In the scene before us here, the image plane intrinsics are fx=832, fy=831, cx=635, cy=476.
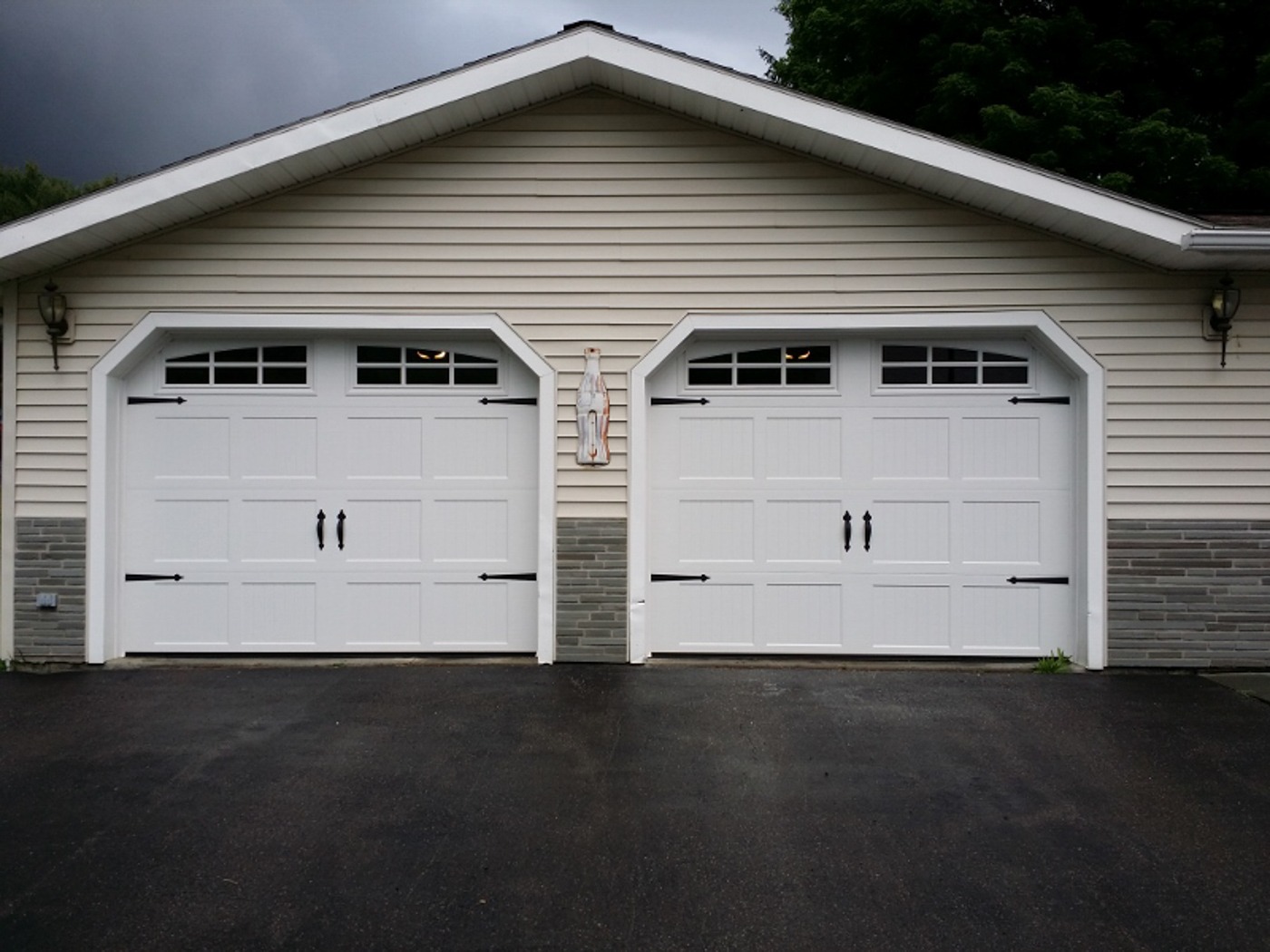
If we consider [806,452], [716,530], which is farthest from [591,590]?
[806,452]

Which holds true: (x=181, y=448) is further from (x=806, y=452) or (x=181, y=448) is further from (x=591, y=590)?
(x=806, y=452)

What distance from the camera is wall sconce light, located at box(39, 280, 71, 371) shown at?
18.1ft

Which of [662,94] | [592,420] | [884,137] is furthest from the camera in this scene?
[592,420]

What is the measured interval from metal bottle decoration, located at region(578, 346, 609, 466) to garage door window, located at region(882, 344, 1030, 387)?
2.00 m

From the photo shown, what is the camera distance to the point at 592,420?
5617mm

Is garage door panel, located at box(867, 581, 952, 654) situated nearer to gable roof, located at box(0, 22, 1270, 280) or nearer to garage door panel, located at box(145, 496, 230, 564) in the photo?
gable roof, located at box(0, 22, 1270, 280)

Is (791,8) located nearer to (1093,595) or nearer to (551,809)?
(1093,595)

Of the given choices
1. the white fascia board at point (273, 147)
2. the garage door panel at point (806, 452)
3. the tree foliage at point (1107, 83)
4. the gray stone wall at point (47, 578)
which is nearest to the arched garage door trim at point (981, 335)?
the garage door panel at point (806, 452)

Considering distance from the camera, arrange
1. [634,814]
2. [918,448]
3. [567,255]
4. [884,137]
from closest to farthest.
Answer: [634,814] < [884,137] < [567,255] < [918,448]

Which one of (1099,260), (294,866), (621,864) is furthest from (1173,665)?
(294,866)

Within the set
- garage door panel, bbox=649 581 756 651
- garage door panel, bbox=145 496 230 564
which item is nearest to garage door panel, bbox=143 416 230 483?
garage door panel, bbox=145 496 230 564

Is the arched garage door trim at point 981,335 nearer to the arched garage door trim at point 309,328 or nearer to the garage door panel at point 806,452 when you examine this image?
the arched garage door trim at point 309,328

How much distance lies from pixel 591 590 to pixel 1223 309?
4.52 m

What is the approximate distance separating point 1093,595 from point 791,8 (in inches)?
491
